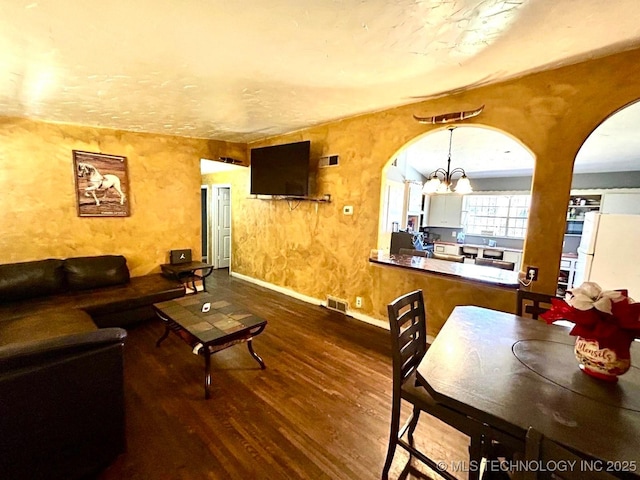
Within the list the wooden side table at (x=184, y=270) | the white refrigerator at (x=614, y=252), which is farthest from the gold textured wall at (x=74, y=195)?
the white refrigerator at (x=614, y=252)

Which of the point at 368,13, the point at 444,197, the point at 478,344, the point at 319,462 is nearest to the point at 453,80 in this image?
the point at 368,13

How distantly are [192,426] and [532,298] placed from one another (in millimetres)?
2586

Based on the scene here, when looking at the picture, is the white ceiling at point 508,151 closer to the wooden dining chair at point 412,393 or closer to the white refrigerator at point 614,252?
the white refrigerator at point 614,252

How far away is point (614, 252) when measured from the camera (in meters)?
3.25

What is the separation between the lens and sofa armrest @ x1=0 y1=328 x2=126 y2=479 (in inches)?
49.0

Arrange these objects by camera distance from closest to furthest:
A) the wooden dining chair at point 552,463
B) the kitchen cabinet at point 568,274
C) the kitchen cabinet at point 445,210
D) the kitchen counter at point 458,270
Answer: the wooden dining chair at point 552,463 → the kitchen counter at point 458,270 → the kitchen cabinet at point 568,274 → the kitchen cabinet at point 445,210

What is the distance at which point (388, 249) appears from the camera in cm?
569

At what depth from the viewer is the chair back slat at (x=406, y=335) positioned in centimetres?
149

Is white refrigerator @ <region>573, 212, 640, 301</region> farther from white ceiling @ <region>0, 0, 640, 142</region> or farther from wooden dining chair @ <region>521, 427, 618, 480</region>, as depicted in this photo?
wooden dining chair @ <region>521, 427, 618, 480</region>

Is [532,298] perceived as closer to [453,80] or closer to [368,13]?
[453,80]

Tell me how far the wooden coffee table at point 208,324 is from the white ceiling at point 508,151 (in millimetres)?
2808

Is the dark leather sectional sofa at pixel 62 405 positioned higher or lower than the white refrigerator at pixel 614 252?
lower

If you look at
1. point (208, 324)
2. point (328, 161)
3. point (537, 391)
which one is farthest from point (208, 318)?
point (328, 161)

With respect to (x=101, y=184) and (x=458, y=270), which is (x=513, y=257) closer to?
(x=458, y=270)
